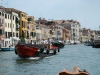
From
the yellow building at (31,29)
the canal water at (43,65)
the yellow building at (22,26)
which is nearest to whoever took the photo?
the canal water at (43,65)

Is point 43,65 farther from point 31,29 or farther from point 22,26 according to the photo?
point 31,29

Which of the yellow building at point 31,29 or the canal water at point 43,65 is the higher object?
the yellow building at point 31,29

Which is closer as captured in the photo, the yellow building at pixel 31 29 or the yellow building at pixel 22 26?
the yellow building at pixel 22 26

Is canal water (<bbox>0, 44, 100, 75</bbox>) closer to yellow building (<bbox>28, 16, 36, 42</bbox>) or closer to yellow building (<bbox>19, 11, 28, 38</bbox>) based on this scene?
yellow building (<bbox>19, 11, 28, 38</bbox>)

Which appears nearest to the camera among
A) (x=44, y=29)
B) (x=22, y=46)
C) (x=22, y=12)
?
(x=22, y=46)

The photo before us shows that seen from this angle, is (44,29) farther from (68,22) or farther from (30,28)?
(68,22)

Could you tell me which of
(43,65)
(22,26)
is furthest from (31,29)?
(43,65)

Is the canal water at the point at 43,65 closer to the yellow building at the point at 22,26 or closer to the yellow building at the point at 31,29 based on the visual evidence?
the yellow building at the point at 22,26

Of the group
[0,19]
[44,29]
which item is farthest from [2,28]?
[44,29]

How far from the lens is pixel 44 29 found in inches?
3878

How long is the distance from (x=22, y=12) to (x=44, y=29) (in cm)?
2652

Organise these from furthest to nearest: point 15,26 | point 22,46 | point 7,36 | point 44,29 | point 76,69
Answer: point 44,29 < point 15,26 < point 7,36 < point 22,46 < point 76,69

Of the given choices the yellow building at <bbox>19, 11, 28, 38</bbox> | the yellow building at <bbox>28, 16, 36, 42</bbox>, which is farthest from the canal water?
the yellow building at <bbox>28, 16, 36, 42</bbox>

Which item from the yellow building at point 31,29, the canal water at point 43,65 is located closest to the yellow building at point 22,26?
the yellow building at point 31,29
